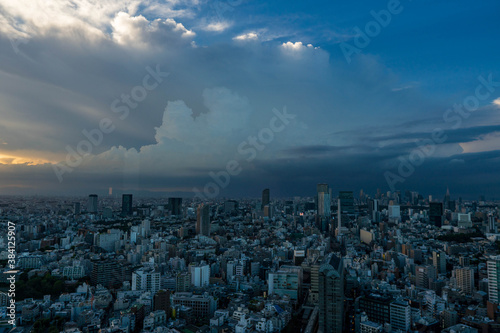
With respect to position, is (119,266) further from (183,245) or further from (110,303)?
(183,245)

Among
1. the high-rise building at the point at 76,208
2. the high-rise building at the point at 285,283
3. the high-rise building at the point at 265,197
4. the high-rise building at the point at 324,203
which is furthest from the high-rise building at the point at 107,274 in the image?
the high-rise building at the point at 265,197

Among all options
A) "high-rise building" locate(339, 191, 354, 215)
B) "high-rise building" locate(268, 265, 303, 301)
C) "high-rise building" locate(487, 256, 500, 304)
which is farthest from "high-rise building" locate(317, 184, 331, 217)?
"high-rise building" locate(268, 265, 303, 301)

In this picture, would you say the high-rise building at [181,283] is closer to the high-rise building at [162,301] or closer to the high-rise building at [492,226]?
the high-rise building at [162,301]

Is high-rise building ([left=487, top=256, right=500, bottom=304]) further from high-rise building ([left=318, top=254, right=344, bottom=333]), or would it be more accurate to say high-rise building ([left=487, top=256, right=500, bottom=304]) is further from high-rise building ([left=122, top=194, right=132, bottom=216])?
high-rise building ([left=122, top=194, right=132, bottom=216])

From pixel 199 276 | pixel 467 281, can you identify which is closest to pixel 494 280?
pixel 467 281

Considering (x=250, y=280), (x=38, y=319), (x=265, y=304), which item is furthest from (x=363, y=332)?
(x=38, y=319)

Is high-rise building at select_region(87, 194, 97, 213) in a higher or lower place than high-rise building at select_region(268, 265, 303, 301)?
higher
